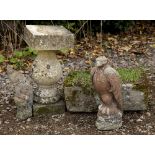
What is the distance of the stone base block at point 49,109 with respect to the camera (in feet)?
19.7

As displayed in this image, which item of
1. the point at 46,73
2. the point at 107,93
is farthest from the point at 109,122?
the point at 46,73

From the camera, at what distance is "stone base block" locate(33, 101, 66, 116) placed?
6.00 meters

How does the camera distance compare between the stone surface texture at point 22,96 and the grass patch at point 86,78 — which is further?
the grass patch at point 86,78

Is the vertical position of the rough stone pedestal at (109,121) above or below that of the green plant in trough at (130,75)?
below

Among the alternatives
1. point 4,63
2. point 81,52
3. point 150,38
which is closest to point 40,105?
point 4,63

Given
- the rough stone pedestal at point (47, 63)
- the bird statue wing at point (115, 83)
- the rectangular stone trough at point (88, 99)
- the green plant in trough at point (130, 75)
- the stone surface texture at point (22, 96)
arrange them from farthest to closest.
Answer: the green plant in trough at point (130, 75), the rectangular stone trough at point (88, 99), the stone surface texture at point (22, 96), the rough stone pedestal at point (47, 63), the bird statue wing at point (115, 83)

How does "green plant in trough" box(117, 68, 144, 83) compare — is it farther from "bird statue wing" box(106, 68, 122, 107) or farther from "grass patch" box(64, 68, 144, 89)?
"bird statue wing" box(106, 68, 122, 107)

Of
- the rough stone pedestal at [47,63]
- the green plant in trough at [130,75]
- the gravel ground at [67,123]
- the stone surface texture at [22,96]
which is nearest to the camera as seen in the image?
the rough stone pedestal at [47,63]

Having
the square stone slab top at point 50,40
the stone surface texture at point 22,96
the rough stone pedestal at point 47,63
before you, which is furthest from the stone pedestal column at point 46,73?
the square stone slab top at point 50,40

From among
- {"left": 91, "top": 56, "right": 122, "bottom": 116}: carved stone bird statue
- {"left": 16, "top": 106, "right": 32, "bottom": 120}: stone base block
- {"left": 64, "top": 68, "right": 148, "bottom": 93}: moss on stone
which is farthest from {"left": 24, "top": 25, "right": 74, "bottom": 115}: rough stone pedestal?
{"left": 91, "top": 56, "right": 122, "bottom": 116}: carved stone bird statue

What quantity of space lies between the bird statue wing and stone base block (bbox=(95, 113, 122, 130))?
0.73 feet

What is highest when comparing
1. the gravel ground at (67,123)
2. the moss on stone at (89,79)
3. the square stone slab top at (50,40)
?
the square stone slab top at (50,40)

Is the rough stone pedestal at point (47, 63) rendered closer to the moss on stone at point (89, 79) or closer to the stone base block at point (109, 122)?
the moss on stone at point (89, 79)

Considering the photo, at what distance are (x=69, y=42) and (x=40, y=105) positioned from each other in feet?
3.20
